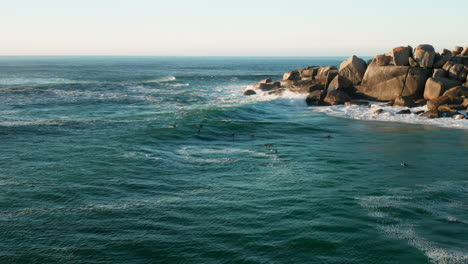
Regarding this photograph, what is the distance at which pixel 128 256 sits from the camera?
1342cm

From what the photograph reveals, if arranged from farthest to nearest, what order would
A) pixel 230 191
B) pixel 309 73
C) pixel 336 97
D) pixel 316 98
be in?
pixel 309 73, pixel 316 98, pixel 336 97, pixel 230 191

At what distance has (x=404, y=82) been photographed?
159ft

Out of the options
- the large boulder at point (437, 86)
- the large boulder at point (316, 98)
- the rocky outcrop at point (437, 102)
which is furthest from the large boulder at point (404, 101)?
the large boulder at point (316, 98)

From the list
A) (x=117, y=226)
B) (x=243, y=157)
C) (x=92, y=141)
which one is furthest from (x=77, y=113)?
(x=117, y=226)

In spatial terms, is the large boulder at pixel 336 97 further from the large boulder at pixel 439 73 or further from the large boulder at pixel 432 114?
the large boulder at pixel 432 114

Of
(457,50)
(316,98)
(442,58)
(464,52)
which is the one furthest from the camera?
(457,50)

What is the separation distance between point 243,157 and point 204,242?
39.4 ft

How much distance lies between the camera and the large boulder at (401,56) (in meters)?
49.8

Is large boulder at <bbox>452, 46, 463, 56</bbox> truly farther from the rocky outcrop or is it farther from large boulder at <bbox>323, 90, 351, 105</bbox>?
large boulder at <bbox>323, 90, 351, 105</bbox>

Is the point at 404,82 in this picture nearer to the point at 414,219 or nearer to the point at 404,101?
the point at 404,101

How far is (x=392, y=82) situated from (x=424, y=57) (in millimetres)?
4543

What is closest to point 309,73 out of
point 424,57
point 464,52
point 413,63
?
point 413,63

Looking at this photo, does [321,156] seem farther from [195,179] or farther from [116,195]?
[116,195]

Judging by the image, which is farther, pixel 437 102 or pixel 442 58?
pixel 442 58
